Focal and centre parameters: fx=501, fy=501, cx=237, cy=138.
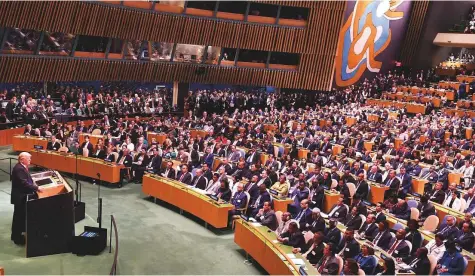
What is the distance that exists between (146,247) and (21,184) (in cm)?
248

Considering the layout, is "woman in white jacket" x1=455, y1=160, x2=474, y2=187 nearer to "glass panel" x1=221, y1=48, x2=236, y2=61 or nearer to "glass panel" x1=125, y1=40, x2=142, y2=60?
"glass panel" x1=221, y1=48, x2=236, y2=61

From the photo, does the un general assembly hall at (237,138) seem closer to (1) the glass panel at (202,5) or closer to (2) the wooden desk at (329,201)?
(1) the glass panel at (202,5)

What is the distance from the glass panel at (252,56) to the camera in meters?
24.2

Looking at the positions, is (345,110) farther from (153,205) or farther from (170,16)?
(153,205)

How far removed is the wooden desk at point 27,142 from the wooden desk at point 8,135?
143 centimetres

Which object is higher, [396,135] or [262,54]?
[262,54]

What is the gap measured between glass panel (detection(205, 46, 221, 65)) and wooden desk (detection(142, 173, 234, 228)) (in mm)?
12146

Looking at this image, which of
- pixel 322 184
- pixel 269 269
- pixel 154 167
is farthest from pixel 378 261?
pixel 154 167

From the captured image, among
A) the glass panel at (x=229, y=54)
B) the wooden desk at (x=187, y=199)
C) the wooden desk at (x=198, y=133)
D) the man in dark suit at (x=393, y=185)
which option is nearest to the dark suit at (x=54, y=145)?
the wooden desk at (x=187, y=199)

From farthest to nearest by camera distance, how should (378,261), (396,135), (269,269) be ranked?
(396,135) < (269,269) < (378,261)

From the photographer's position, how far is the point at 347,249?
740 centimetres

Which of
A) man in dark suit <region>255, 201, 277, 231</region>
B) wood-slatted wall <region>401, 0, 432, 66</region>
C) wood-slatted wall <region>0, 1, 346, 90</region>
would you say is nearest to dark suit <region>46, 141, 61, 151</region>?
wood-slatted wall <region>0, 1, 346, 90</region>

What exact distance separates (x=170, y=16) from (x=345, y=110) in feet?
28.4

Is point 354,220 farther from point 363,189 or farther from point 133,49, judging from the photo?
point 133,49
